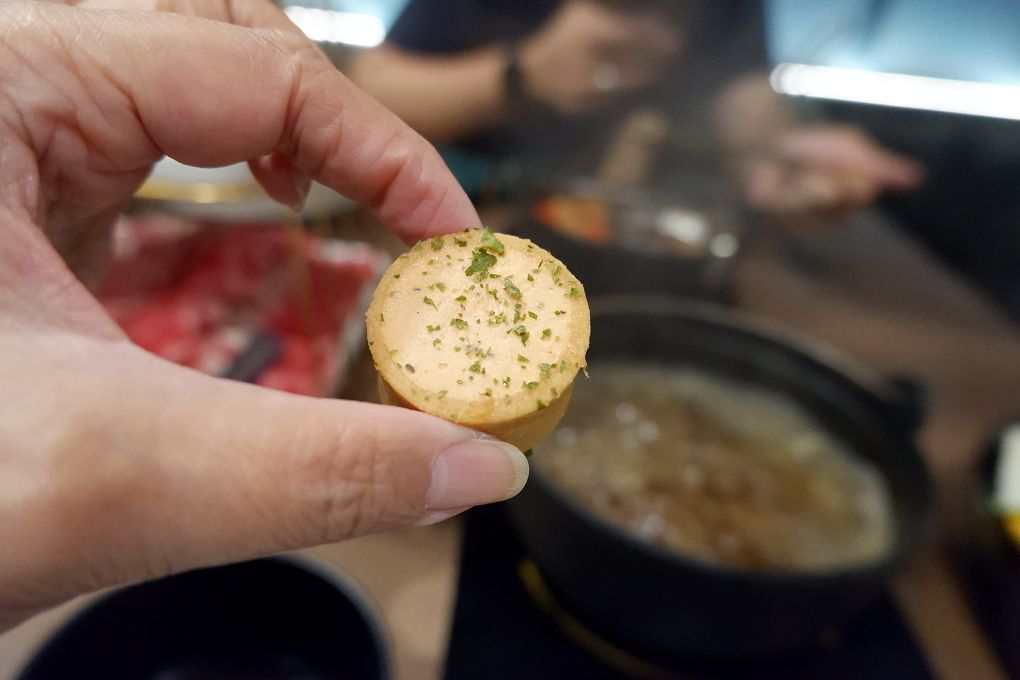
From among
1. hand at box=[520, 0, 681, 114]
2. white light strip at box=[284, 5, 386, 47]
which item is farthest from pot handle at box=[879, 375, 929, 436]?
white light strip at box=[284, 5, 386, 47]

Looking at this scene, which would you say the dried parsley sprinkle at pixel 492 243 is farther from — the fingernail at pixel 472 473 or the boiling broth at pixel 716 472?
the boiling broth at pixel 716 472

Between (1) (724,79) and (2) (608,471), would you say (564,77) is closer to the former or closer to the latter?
(1) (724,79)

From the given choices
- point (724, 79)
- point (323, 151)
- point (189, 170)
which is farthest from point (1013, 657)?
point (189, 170)

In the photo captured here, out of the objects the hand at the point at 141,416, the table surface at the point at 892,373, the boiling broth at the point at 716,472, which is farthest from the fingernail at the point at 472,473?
Answer: the table surface at the point at 892,373

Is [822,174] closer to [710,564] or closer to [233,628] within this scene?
[710,564]

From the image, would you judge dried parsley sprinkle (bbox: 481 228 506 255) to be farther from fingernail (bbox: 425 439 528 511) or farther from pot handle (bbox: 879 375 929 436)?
pot handle (bbox: 879 375 929 436)

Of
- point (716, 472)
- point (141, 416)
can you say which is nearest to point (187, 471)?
point (141, 416)
